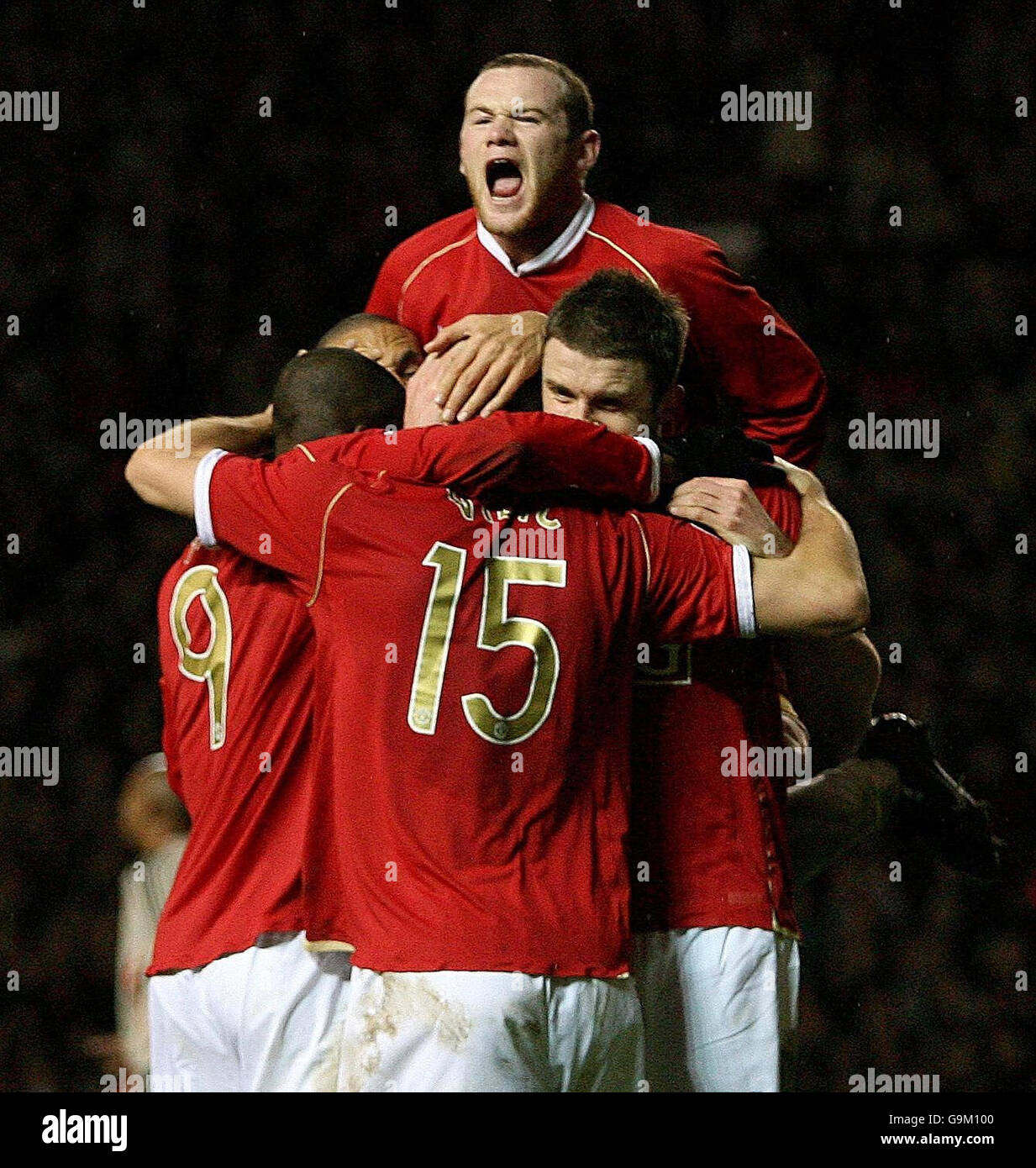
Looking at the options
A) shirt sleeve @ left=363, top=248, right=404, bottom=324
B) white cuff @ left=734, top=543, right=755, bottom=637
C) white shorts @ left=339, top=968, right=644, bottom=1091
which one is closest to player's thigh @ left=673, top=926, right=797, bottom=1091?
white shorts @ left=339, top=968, right=644, bottom=1091

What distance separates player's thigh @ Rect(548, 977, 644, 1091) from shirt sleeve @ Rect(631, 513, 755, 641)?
47 cm

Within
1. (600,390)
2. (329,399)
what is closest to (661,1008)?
(600,390)

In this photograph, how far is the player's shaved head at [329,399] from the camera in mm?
2527

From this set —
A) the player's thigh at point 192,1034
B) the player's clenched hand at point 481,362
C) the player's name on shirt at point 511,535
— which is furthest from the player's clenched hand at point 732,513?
the player's thigh at point 192,1034

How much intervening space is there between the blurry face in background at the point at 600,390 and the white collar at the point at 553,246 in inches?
28.6

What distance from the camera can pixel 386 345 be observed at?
2.91 metres

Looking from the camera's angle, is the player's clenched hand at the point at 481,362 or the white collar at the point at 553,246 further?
the white collar at the point at 553,246

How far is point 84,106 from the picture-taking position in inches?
211

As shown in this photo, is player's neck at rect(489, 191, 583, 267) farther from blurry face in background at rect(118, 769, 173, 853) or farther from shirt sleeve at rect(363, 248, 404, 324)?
blurry face in background at rect(118, 769, 173, 853)

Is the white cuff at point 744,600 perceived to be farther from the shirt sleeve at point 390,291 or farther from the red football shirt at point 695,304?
the shirt sleeve at point 390,291

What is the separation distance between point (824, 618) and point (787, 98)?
12.2ft

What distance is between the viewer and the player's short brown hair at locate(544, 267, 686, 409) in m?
2.50

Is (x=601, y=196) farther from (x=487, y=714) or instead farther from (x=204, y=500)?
(x=487, y=714)
